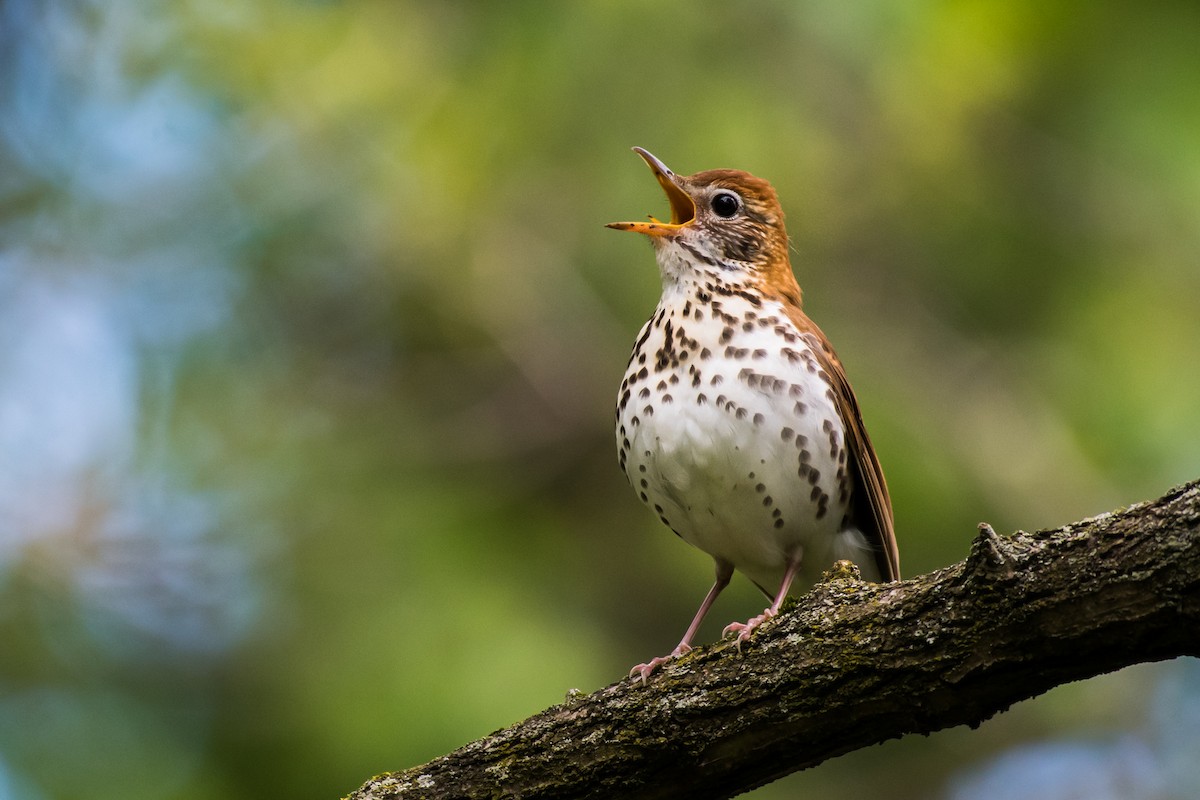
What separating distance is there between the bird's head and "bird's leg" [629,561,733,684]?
102 cm

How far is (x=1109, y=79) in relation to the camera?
6176 millimetres

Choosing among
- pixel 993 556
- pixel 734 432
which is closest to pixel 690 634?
pixel 734 432

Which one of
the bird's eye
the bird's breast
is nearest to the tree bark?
the bird's breast

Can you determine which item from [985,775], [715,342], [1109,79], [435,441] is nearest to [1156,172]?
[1109,79]

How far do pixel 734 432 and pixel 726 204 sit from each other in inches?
47.7

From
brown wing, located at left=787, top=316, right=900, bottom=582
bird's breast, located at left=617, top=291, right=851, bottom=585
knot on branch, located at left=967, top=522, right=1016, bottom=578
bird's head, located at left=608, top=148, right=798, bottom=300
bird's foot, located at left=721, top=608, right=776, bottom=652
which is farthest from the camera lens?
bird's head, located at left=608, top=148, right=798, bottom=300

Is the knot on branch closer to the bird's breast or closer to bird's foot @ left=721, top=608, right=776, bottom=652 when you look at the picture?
bird's foot @ left=721, top=608, right=776, bottom=652

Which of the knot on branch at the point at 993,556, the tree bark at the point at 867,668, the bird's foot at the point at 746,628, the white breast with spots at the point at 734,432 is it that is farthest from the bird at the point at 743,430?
the knot on branch at the point at 993,556

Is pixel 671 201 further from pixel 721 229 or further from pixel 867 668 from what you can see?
pixel 867 668

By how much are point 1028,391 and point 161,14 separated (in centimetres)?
465

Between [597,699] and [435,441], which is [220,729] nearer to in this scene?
[435,441]

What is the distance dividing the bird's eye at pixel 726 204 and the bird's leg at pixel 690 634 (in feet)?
4.18

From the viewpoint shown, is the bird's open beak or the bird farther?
the bird's open beak

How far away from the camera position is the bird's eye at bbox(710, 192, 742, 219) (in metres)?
5.07
